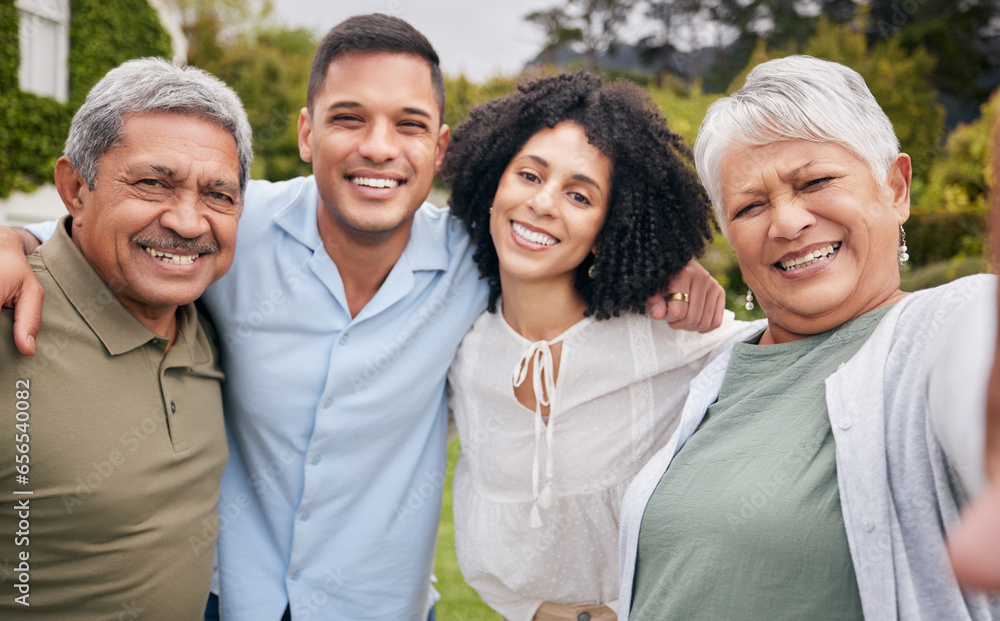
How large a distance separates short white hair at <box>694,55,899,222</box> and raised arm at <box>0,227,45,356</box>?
201 centimetres

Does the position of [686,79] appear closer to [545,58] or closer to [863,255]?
[545,58]

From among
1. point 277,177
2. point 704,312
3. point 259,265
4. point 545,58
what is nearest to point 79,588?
point 259,265

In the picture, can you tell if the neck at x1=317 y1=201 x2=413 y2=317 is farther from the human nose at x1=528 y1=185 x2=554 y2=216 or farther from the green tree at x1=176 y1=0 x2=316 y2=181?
the green tree at x1=176 y1=0 x2=316 y2=181

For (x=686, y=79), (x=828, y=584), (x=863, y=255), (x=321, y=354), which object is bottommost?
(x=828, y=584)

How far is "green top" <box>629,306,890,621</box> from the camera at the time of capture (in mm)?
1688

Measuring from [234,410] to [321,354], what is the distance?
409mm


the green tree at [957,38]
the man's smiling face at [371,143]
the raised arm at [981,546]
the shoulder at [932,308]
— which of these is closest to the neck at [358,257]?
the man's smiling face at [371,143]

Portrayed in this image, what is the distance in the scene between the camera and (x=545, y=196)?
278 centimetres

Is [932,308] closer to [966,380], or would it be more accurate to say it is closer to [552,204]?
[966,380]

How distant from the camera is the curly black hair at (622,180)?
2.91 m

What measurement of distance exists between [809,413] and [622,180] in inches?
54.4

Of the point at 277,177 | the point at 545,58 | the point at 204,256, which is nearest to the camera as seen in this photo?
the point at 204,256

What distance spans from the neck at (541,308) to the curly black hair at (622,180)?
3.6 inches

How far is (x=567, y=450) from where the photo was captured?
2.79 m
